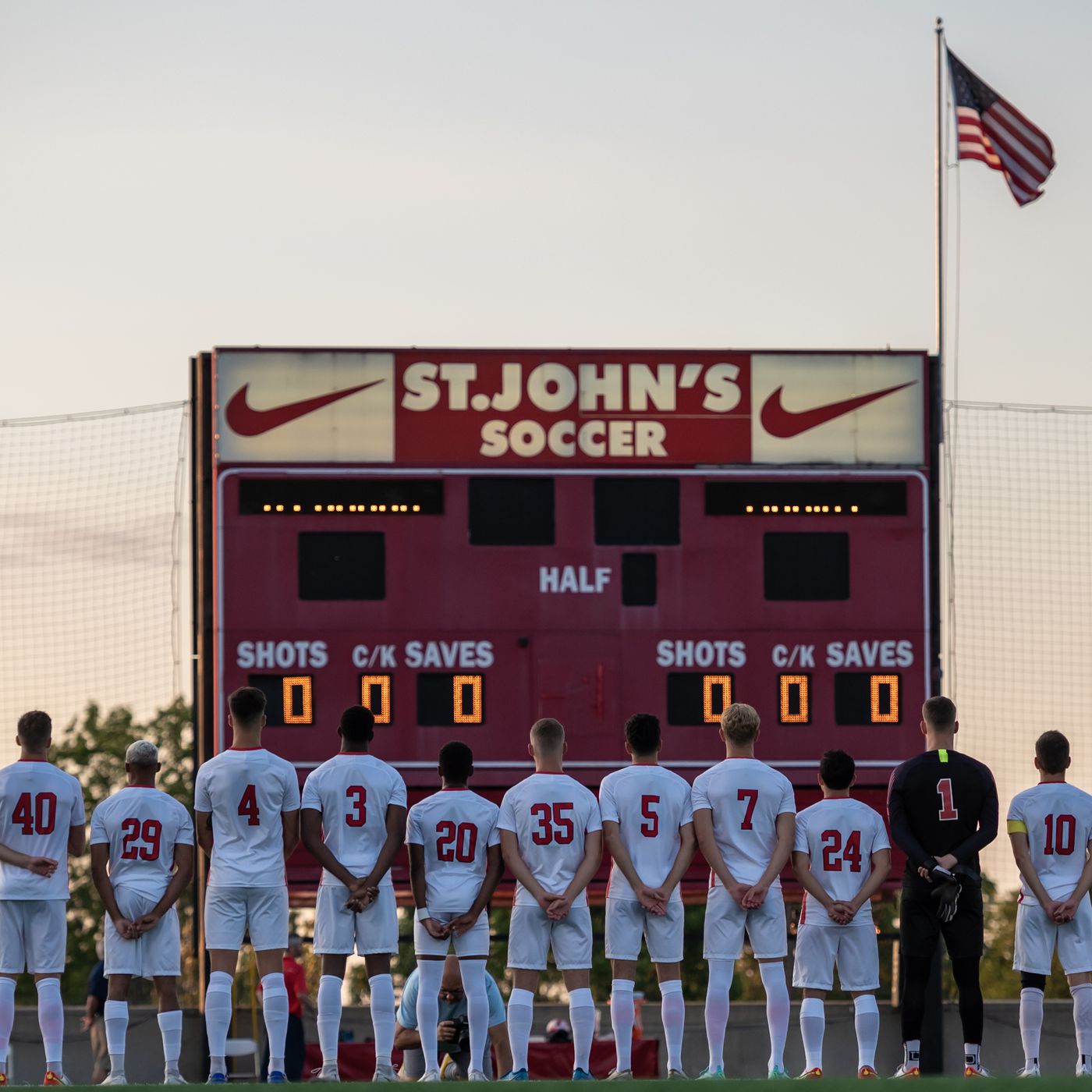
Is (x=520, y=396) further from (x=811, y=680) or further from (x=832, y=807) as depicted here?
(x=832, y=807)

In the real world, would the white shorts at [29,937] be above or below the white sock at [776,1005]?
above

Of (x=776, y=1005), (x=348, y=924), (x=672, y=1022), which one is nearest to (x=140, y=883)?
(x=348, y=924)

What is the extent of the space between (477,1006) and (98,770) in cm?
4581

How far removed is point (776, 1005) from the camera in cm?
1061

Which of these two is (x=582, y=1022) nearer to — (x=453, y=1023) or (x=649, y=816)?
(x=453, y=1023)

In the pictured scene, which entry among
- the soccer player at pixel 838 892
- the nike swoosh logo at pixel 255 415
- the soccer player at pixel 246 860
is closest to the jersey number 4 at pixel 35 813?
the soccer player at pixel 246 860

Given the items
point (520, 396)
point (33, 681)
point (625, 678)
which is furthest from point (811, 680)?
point (33, 681)

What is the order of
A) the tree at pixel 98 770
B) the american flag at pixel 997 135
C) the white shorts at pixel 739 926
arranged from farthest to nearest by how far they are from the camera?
the tree at pixel 98 770 < the american flag at pixel 997 135 < the white shorts at pixel 739 926

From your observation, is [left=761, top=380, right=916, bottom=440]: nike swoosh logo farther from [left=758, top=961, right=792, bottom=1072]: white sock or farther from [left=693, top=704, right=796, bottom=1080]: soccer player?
[left=758, top=961, right=792, bottom=1072]: white sock

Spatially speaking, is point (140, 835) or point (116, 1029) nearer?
point (116, 1029)

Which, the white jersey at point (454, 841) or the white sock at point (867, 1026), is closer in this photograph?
the white jersey at point (454, 841)

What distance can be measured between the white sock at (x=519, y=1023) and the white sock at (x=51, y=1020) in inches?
86.6

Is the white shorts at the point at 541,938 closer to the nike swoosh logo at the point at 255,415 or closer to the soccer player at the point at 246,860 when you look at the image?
the soccer player at the point at 246,860

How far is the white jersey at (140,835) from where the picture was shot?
1048cm
